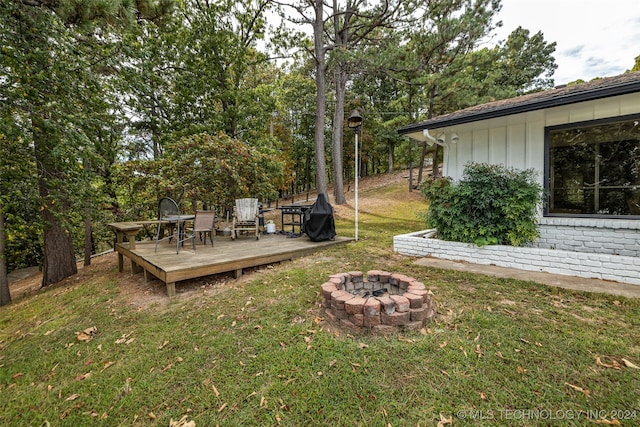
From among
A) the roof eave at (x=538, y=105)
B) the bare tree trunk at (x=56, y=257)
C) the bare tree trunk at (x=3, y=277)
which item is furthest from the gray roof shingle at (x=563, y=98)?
the bare tree trunk at (x=56, y=257)

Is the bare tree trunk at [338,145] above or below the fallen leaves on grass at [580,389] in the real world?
above

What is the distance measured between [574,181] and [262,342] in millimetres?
6214

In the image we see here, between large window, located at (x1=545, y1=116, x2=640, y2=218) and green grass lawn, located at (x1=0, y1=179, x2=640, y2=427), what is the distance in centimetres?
278

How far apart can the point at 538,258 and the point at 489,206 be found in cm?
98

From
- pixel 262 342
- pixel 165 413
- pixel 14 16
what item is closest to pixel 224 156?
pixel 14 16

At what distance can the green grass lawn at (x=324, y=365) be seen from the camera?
153cm

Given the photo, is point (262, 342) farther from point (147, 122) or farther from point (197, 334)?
point (147, 122)

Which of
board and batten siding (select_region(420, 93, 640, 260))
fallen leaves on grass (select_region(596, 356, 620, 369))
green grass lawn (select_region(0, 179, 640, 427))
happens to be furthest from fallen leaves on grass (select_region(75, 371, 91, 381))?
board and batten siding (select_region(420, 93, 640, 260))

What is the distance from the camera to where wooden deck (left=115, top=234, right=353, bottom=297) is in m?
3.52

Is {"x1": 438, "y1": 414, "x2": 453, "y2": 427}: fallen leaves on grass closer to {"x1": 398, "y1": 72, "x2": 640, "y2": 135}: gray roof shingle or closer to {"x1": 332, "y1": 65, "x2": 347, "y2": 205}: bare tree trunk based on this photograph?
{"x1": 398, "y1": 72, "x2": 640, "y2": 135}: gray roof shingle

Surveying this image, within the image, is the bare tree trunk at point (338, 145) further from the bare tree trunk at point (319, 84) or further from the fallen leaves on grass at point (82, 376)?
the fallen leaves on grass at point (82, 376)

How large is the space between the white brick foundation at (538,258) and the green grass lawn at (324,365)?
2.36ft

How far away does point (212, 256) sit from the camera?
4.22 metres

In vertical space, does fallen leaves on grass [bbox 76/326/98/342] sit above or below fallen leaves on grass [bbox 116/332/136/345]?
below
